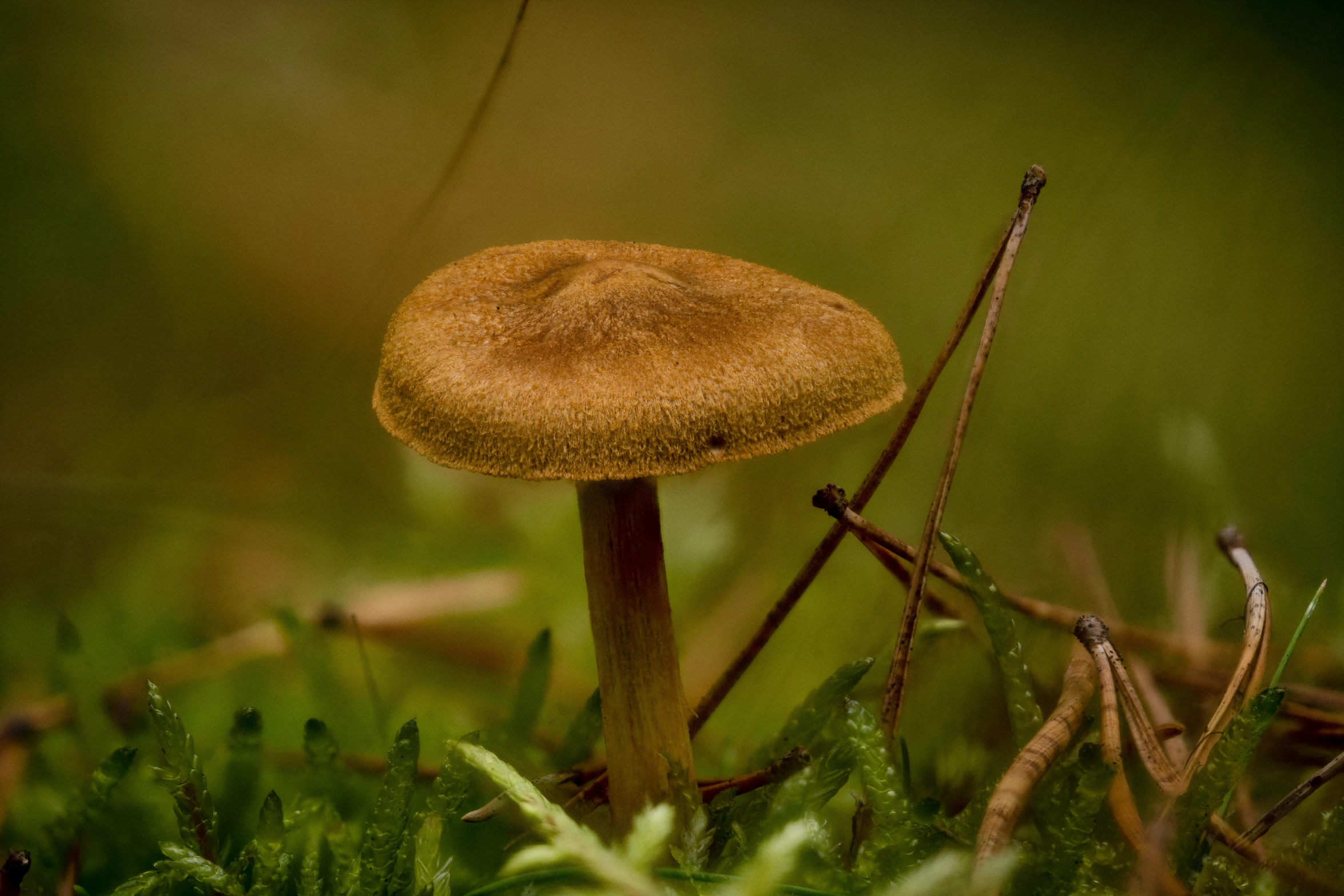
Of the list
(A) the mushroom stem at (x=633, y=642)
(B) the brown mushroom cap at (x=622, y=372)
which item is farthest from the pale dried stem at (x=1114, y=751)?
(A) the mushroom stem at (x=633, y=642)

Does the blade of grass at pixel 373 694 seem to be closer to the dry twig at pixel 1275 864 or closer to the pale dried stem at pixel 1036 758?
the pale dried stem at pixel 1036 758

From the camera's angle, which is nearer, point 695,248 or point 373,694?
point 373,694

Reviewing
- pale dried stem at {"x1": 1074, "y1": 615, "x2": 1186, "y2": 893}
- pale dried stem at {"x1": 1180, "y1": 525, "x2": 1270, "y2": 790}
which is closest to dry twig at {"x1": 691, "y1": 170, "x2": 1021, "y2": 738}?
pale dried stem at {"x1": 1074, "y1": 615, "x2": 1186, "y2": 893}

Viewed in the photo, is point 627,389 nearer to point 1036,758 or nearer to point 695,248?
point 1036,758

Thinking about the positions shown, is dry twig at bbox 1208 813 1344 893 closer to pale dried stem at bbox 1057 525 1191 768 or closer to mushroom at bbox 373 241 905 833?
pale dried stem at bbox 1057 525 1191 768

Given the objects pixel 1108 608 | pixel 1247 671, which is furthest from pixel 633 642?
pixel 1108 608

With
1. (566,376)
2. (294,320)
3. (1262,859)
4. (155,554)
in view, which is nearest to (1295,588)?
(1262,859)

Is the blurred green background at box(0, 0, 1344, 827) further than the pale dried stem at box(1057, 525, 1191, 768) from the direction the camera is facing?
Yes

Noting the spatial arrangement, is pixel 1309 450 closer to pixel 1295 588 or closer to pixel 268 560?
pixel 1295 588
